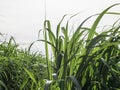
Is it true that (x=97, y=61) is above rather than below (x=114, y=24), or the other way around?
below

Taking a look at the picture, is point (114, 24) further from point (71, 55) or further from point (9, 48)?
point (9, 48)

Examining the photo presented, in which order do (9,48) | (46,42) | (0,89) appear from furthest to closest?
(9,48) → (0,89) → (46,42)

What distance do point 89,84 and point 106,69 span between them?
0.11 metres

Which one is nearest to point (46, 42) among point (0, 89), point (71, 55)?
point (71, 55)

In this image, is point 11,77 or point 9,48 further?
point 9,48

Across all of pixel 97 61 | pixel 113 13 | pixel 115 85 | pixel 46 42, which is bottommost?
pixel 115 85

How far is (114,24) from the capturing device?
1605mm

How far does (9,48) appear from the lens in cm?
274

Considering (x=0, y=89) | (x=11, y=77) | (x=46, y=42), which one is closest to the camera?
(x=46, y=42)

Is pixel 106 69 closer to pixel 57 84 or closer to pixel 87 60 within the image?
pixel 87 60

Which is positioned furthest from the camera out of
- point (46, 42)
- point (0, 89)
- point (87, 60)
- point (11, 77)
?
point (11, 77)

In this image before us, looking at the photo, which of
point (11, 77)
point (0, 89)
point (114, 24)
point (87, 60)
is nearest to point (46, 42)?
point (87, 60)

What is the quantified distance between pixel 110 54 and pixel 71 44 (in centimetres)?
19

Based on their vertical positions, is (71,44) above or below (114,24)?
below
